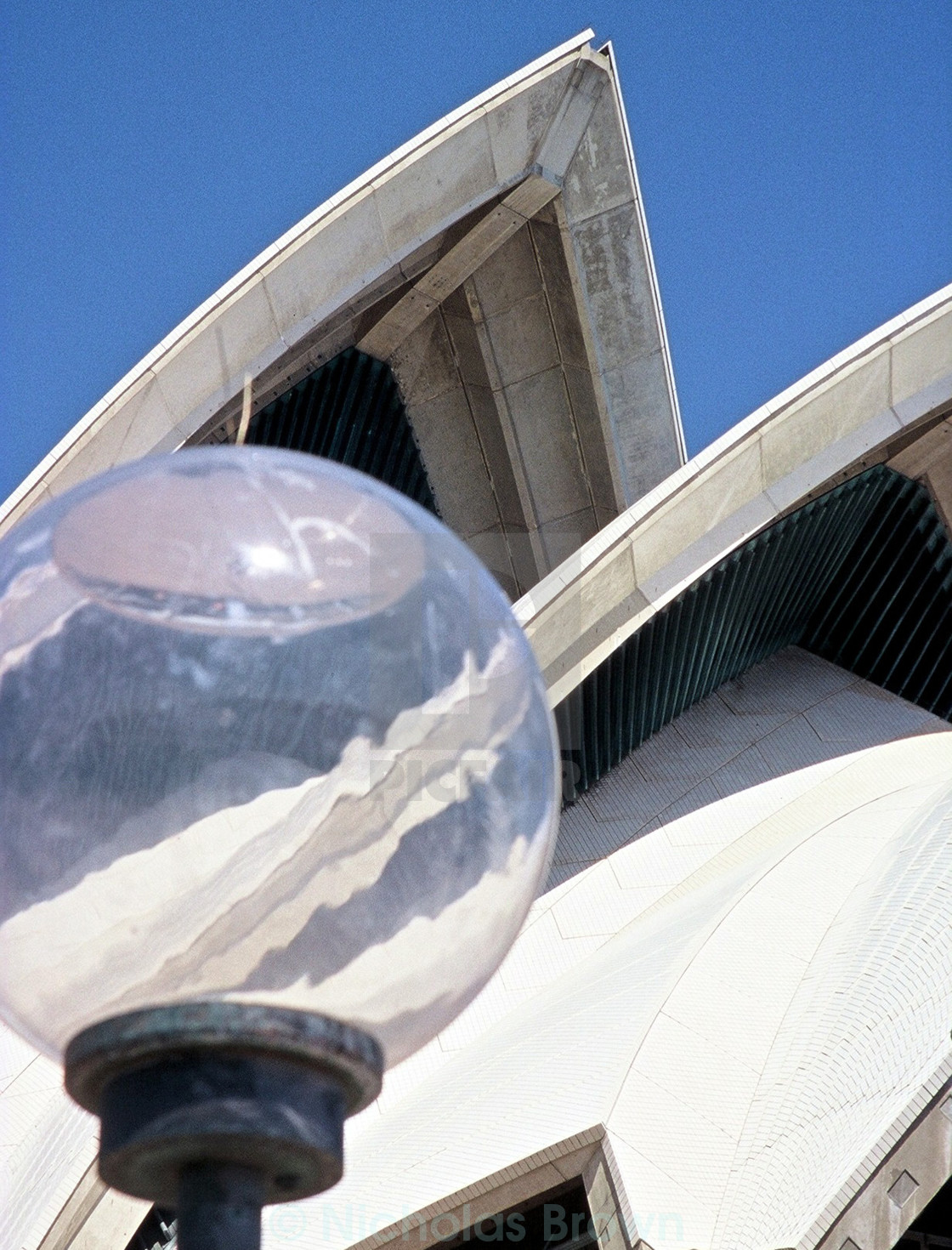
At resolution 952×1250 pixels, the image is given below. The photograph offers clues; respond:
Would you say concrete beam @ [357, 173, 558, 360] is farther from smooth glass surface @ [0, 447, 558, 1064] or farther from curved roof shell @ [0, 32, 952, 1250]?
smooth glass surface @ [0, 447, 558, 1064]

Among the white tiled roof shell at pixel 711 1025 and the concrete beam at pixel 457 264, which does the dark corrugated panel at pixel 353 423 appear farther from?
the white tiled roof shell at pixel 711 1025

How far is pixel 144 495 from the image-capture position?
5.43 feet

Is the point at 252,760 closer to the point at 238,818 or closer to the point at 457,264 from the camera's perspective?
the point at 238,818

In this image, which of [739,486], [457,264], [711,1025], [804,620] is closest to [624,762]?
[804,620]

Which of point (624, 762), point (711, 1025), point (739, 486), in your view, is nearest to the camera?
point (711, 1025)

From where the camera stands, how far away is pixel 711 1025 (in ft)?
21.6

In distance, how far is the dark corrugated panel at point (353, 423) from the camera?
1289cm

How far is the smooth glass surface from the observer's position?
1.51 m

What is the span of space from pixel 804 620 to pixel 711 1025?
5.72 m

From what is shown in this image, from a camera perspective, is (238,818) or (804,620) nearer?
(238,818)

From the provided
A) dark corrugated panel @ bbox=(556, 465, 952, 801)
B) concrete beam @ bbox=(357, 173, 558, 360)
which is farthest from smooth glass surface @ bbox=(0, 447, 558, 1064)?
concrete beam @ bbox=(357, 173, 558, 360)

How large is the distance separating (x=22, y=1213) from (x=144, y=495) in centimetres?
570

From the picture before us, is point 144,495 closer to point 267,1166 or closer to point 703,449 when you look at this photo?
point 267,1166

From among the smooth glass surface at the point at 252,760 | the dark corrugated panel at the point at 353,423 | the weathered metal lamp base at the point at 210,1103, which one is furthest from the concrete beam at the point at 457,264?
the weathered metal lamp base at the point at 210,1103
